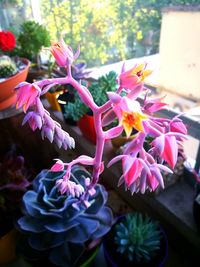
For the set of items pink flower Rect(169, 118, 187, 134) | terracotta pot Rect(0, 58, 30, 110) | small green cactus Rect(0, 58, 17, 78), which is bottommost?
terracotta pot Rect(0, 58, 30, 110)

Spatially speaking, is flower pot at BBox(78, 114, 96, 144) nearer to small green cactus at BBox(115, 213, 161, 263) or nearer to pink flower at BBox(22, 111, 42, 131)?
small green cactus at BBox(115, 213, 161, 263)

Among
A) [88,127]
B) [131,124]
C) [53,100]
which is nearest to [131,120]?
[131,124]

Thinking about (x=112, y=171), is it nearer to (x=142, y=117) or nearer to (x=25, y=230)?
(x=25, y=230)

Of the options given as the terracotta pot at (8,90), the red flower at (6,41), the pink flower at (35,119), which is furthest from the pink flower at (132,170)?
the red flower at (6,41)

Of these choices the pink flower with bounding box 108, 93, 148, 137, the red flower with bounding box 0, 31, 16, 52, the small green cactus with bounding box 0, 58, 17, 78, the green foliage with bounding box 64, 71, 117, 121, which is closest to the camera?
the pink flower with bounding box 108, 93, 148, 137

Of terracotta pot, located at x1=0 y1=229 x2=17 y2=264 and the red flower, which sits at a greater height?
the red flower

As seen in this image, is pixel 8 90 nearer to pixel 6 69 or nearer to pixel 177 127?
pixel 6 69

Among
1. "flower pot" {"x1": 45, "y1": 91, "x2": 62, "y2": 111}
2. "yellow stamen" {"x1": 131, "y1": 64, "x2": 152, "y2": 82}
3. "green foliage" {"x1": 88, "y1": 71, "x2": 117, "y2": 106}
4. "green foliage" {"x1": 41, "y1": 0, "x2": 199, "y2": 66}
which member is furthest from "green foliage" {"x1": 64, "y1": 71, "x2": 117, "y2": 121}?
"yellow stamen" {"x1": 131, "y1": 64, "x2": 152, "y2": 82}

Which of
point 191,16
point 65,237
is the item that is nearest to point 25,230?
point 65,237
